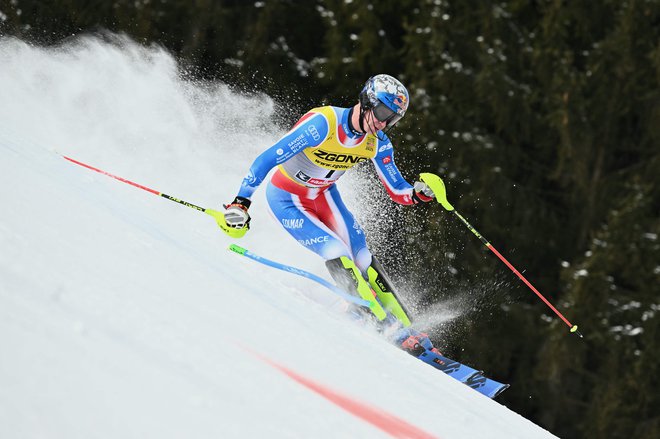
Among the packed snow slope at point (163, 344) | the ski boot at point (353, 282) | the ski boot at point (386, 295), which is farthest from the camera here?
the ski boot at point (386, 295)

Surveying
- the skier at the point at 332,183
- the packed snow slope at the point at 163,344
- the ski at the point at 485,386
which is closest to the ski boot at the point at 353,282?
the skier at the point at 332,183

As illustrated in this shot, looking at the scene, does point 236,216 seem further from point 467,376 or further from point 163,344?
point 163,344

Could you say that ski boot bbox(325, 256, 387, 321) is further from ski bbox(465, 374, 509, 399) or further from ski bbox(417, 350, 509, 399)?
ski bbox(465, 374, 509, 399)

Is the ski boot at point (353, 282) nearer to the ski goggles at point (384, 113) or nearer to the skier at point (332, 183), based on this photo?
the skier at point (332, 183)

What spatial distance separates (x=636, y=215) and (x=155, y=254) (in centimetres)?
889

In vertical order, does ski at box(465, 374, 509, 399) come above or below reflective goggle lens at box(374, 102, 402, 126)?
below

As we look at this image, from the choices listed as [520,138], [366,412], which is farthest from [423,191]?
[520,138]

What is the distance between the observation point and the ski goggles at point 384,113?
550 cm

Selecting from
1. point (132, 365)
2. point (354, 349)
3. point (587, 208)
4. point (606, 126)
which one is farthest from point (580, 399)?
point (132, 365)

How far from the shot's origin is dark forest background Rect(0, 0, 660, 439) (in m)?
11.9

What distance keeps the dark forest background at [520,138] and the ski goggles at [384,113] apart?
219 inches

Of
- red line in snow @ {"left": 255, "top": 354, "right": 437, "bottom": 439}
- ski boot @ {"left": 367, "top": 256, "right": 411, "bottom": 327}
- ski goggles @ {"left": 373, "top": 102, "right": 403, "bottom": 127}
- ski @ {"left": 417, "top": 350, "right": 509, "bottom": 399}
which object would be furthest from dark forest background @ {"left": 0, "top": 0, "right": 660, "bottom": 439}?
red line in snow @ {"left": 255, "top": 354, "right": 437, "bottom": 439}

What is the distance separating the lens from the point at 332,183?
240 inches

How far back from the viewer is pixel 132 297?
3.11m
